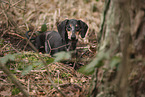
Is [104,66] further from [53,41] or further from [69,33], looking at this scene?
[53,41]

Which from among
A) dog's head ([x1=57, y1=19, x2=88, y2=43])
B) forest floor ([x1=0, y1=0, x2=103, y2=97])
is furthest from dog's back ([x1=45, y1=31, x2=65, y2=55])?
forest floor ([x1=0, y1=0, x2=103, y2=97])

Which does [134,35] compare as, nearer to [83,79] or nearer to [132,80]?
[132,80]

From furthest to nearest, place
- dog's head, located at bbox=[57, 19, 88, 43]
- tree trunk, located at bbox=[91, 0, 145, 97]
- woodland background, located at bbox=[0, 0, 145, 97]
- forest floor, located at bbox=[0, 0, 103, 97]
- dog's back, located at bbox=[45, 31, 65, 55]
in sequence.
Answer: dog's back, located at bbox=[45, 31, 65, 55], dog's head, located at bbox=[57, 19, 88, 43], forest floor, located at bbox=[0, 0, 103, 97], tree trunk, located at bbox=[91, 0, 145, 97], woodland background, located at bbox=[0, 0, 145, 97]

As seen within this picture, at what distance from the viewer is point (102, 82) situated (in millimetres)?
1494

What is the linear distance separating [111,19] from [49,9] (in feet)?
15.0

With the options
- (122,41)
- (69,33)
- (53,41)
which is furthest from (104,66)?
(53,41)

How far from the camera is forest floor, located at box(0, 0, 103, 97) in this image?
195cm

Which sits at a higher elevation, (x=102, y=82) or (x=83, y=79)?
(x=102, y=82)

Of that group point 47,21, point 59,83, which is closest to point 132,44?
point 59,83

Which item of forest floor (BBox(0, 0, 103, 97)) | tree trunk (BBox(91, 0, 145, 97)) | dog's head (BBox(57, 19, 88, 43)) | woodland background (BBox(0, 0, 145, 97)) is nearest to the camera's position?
woodland background (BBox(0, 0, 145, 97))

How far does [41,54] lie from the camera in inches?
127

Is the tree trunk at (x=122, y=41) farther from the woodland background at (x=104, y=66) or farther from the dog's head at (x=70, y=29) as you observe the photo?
the dog's head at (x=70, y=29)

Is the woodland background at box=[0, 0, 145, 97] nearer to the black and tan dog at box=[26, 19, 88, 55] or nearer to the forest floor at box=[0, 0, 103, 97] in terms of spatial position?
the forest floor at box=[0, 0, 103, 97]

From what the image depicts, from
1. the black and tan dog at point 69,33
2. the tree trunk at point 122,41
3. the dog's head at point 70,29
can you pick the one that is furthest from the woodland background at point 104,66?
the dog's head at point 70,29
